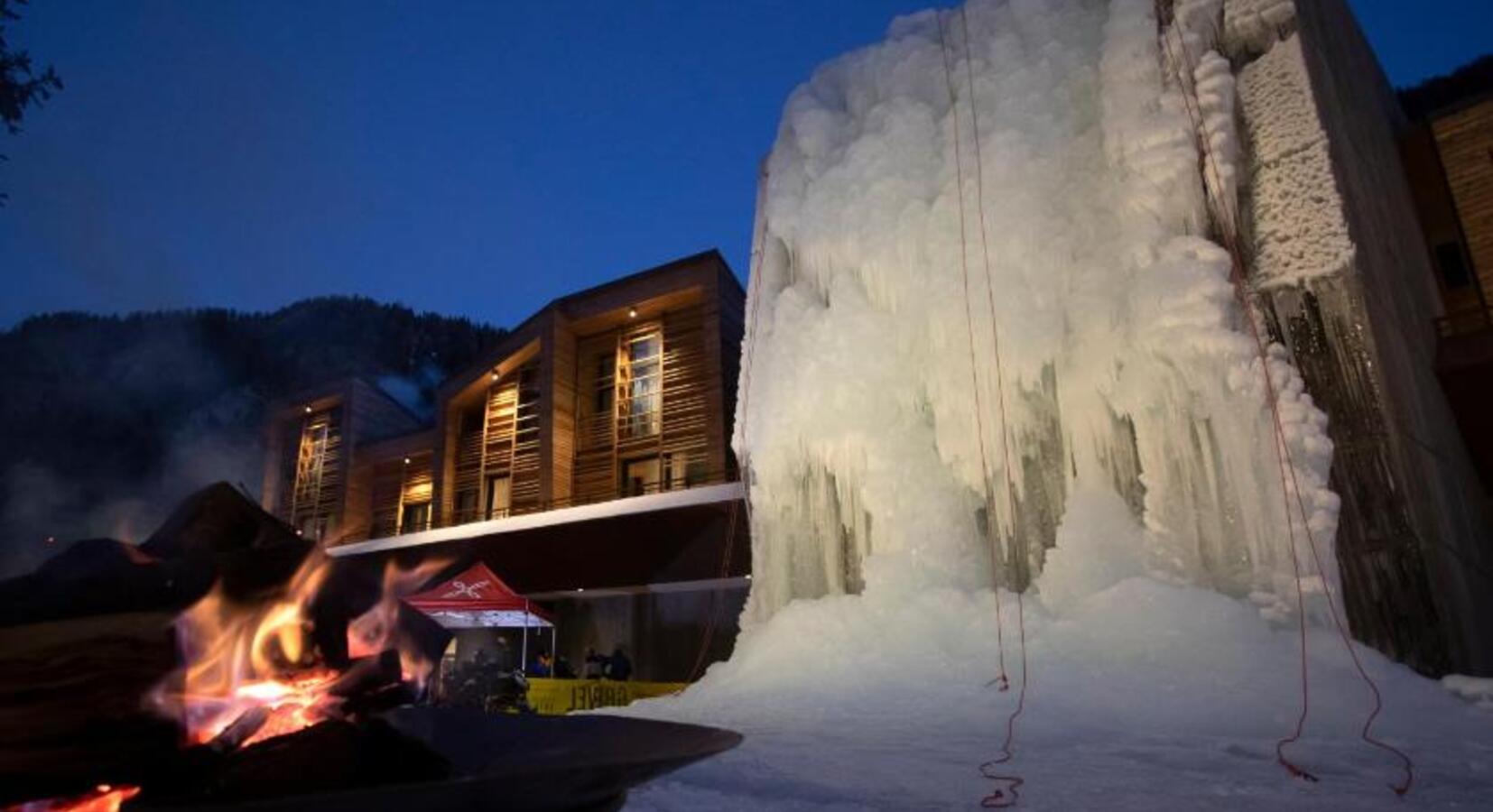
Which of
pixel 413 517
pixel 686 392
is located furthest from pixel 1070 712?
pixel 413 517

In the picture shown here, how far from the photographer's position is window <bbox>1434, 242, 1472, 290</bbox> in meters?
10.5

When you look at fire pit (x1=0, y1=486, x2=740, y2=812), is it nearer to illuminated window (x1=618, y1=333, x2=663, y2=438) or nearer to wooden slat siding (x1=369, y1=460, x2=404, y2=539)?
illuminated window (x1=618, y1=333, x2=663, y2=438)

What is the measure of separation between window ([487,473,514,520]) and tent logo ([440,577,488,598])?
7.30 m

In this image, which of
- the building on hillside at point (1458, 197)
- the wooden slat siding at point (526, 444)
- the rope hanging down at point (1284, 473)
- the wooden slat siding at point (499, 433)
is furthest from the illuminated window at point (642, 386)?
the building on hillside at point (1458, 197)

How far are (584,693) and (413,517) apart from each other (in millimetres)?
15307

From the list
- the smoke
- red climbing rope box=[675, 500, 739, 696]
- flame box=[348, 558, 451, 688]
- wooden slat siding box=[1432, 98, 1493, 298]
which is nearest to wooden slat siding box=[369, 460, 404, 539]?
red climbing rope box=[675, 500, 739, 696]

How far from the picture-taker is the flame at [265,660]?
2.08 m

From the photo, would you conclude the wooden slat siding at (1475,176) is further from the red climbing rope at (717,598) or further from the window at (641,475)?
the window at (641,475)

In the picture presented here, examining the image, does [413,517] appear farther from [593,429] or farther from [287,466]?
[593,429]

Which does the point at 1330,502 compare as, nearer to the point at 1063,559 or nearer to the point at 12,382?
the point at 1063,559

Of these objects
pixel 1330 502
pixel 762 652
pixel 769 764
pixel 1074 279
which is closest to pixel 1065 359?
pixel 1074 279

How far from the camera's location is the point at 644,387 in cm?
1895

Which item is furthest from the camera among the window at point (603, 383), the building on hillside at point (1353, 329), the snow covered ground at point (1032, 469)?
the window at point (603, 383)

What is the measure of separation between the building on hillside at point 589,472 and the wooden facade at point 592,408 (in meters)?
0.05
